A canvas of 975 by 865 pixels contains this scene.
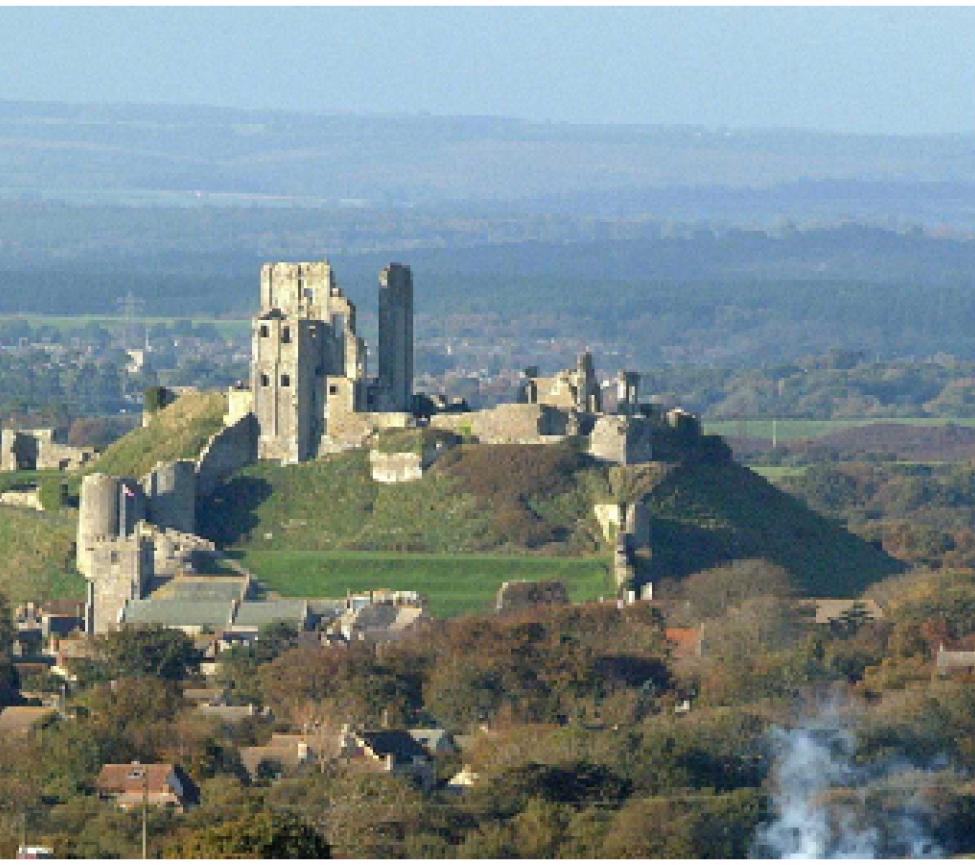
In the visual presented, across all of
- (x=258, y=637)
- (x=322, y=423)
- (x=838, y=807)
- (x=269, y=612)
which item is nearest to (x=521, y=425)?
(x=322, y=423)

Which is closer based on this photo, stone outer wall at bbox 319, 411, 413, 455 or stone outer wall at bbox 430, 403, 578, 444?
stone outer wall at bbox 430, 403, 578, 444

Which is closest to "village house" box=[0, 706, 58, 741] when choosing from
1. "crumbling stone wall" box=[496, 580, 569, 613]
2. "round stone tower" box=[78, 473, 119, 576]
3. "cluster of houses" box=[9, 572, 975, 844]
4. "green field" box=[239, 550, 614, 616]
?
"cluster of houses" box=[9, 572, 975, 844]

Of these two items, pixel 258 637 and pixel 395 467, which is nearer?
pixel 258 637

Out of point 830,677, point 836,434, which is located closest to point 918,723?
point 830,677

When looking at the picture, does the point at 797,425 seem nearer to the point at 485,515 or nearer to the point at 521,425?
the point at 521,425

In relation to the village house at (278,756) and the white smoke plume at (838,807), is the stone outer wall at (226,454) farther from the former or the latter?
the white smoke plume at (838,807)

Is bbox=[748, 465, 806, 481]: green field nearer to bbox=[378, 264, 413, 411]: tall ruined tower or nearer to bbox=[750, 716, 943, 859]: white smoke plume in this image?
bbox=[378, 264, 413, 411]: tall ruined tower

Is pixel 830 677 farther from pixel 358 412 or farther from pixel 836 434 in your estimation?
pixel 836 434
